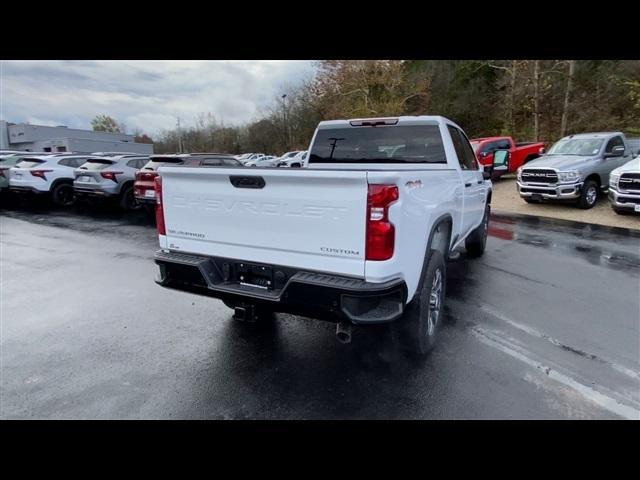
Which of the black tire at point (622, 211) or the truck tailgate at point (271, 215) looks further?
the black tire at point (622, 211)

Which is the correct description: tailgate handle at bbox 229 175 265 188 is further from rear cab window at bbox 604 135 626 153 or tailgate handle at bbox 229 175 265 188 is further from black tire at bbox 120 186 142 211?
rear cab window at bbox 604 135 626 153

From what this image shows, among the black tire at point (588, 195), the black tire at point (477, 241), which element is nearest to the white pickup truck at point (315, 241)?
the black tire at point (477, 241)

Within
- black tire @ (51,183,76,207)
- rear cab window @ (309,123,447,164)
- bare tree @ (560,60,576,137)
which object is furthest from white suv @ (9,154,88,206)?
bare tree @ (560,60,576,137)

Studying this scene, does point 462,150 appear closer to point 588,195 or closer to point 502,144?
point 588,195

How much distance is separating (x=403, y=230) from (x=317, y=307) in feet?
2.59

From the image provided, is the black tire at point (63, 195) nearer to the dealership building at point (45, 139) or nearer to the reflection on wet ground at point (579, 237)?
the reflection on wet ground at point (579, 237)

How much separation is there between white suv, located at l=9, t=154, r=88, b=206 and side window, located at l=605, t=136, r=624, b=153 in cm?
1704

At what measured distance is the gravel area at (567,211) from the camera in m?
9.84

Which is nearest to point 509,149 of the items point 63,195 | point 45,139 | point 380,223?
point 380,223

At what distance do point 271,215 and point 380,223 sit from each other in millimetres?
824

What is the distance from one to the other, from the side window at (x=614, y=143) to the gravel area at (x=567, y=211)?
1.62m

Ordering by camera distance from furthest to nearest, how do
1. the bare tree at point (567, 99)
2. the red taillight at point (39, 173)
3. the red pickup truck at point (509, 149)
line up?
the bare tree at point (567, 99), the red pickup truck at point (509, 149), the red taillight at point (39, 173)

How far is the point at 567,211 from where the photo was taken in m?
11.2

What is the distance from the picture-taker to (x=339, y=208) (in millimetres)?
2504
